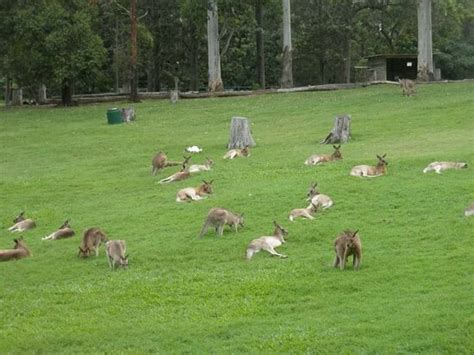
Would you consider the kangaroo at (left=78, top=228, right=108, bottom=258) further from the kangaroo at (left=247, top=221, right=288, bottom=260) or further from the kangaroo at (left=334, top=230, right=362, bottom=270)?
the kangaroo at (left=334, top=230, right=362, bottom=270)

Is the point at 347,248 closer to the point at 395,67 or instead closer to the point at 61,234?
the point at 61,234

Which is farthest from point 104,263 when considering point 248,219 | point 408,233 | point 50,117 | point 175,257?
point 50,117

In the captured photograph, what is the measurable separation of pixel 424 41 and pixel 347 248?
4002 centimetres

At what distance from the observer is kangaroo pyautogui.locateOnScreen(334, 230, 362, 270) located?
13852 millimetres

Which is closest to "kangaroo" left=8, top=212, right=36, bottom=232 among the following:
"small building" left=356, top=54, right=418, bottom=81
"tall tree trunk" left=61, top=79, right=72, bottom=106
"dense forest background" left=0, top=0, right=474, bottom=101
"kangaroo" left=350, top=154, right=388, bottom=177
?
"kangaroo" left=350, top=154, right=388, bottom=177

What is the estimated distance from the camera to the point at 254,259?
49.9 feet

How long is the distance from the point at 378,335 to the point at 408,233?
555cm

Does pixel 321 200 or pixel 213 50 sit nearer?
pixel 321 200

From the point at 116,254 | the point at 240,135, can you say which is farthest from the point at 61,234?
the point at 240,135

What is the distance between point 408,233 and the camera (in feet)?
52.6

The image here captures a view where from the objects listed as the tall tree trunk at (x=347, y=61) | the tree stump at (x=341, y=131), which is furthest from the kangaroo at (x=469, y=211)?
the tall tree trunk at (x=347, y=61)

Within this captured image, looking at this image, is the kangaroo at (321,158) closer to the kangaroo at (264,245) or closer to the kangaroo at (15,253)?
the kangaroo at (264,245)

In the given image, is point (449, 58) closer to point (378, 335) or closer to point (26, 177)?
point (26, 177)

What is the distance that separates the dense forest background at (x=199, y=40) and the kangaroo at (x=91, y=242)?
34.5 m
